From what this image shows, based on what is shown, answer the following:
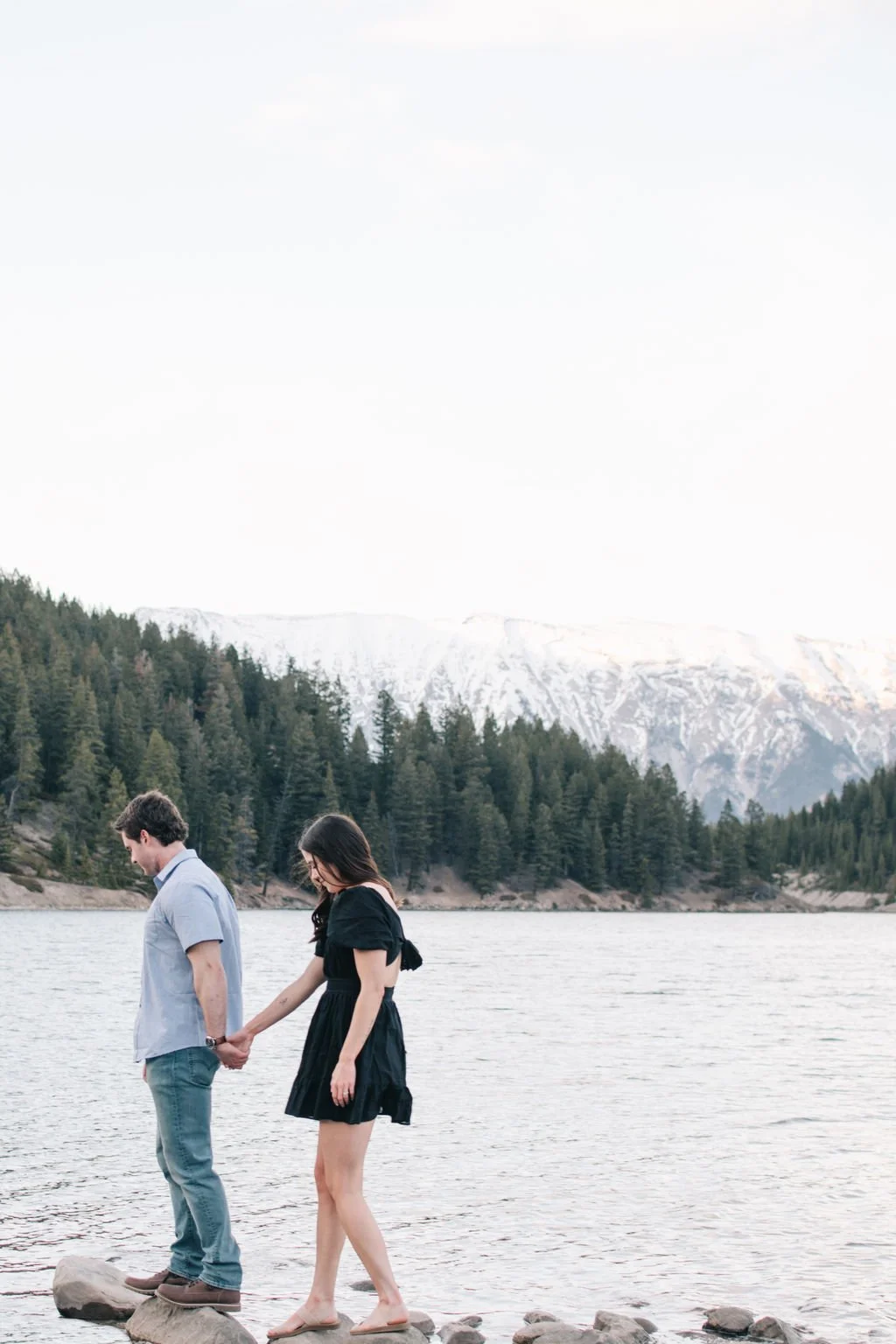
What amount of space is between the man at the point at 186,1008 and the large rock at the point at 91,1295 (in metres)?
0.95

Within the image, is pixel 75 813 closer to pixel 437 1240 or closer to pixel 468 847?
pixel 468 847

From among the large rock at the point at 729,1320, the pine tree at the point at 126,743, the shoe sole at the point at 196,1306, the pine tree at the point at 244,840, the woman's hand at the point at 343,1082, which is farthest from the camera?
the pine tree at the point at 244,840

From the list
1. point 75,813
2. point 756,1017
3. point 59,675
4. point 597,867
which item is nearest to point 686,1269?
point 756,1017

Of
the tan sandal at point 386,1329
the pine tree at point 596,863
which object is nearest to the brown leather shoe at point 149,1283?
the tan sandal at point 386,1329

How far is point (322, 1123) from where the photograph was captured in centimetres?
1089

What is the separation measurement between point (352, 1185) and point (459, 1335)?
1.98 metres

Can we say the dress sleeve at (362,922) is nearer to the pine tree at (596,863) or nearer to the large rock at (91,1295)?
the large rock at (91,1295)

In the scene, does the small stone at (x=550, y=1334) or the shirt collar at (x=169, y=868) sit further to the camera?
the small stone at (x=550, y=1334)

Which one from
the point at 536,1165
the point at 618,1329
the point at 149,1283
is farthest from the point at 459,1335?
the point at 536,1165

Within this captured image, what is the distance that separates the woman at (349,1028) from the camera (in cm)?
1063

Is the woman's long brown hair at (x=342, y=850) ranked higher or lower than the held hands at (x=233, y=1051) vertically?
higher

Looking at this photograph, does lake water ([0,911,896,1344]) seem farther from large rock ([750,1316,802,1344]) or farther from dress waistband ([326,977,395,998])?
dress waistband ([326,977,395,998])

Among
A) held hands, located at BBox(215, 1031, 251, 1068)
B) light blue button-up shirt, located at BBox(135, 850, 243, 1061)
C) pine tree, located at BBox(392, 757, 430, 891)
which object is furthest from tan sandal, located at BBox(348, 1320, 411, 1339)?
pine tree, located at BBox(392, 757, 430, 891)

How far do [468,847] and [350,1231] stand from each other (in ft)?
597
